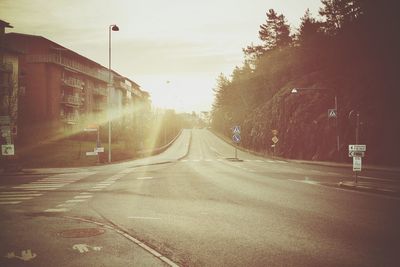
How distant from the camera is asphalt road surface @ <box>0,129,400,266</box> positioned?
23.1 feet

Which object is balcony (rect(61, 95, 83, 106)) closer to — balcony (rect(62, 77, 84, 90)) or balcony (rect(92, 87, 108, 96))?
balcony (rect(62, 77, 84, 90))

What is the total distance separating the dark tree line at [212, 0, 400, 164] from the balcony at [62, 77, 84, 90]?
107 feet

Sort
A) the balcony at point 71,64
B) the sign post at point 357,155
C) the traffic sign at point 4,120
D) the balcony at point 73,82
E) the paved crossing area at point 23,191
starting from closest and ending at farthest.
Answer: the paved crossing area at point 23,191 < the sign post at point 357,155 < the traffic sign at point 4,120 < the balcony at point 71,64 < the balcony at point 73,82

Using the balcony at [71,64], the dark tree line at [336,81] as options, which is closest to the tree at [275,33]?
the dark tree line at [336,81]

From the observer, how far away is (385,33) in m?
37.0

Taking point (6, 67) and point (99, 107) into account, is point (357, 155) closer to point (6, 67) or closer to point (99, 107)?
point (6, 67)

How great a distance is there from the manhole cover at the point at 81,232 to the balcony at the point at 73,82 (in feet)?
185

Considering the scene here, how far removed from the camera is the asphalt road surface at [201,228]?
7.04m

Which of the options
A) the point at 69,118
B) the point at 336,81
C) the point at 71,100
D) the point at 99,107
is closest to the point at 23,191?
the point at 336,81

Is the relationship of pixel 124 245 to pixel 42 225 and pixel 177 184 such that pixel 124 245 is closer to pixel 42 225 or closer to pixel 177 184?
pixel 42 225

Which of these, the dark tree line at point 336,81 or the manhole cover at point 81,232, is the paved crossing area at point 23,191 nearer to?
the manhole cover at point 81,232

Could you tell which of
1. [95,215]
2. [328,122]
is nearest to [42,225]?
[95,215]

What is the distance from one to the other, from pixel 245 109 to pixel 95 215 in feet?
263

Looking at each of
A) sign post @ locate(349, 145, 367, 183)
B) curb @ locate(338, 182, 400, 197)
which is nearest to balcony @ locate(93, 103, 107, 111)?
curb @ locate(338, 182, 400, 197)
